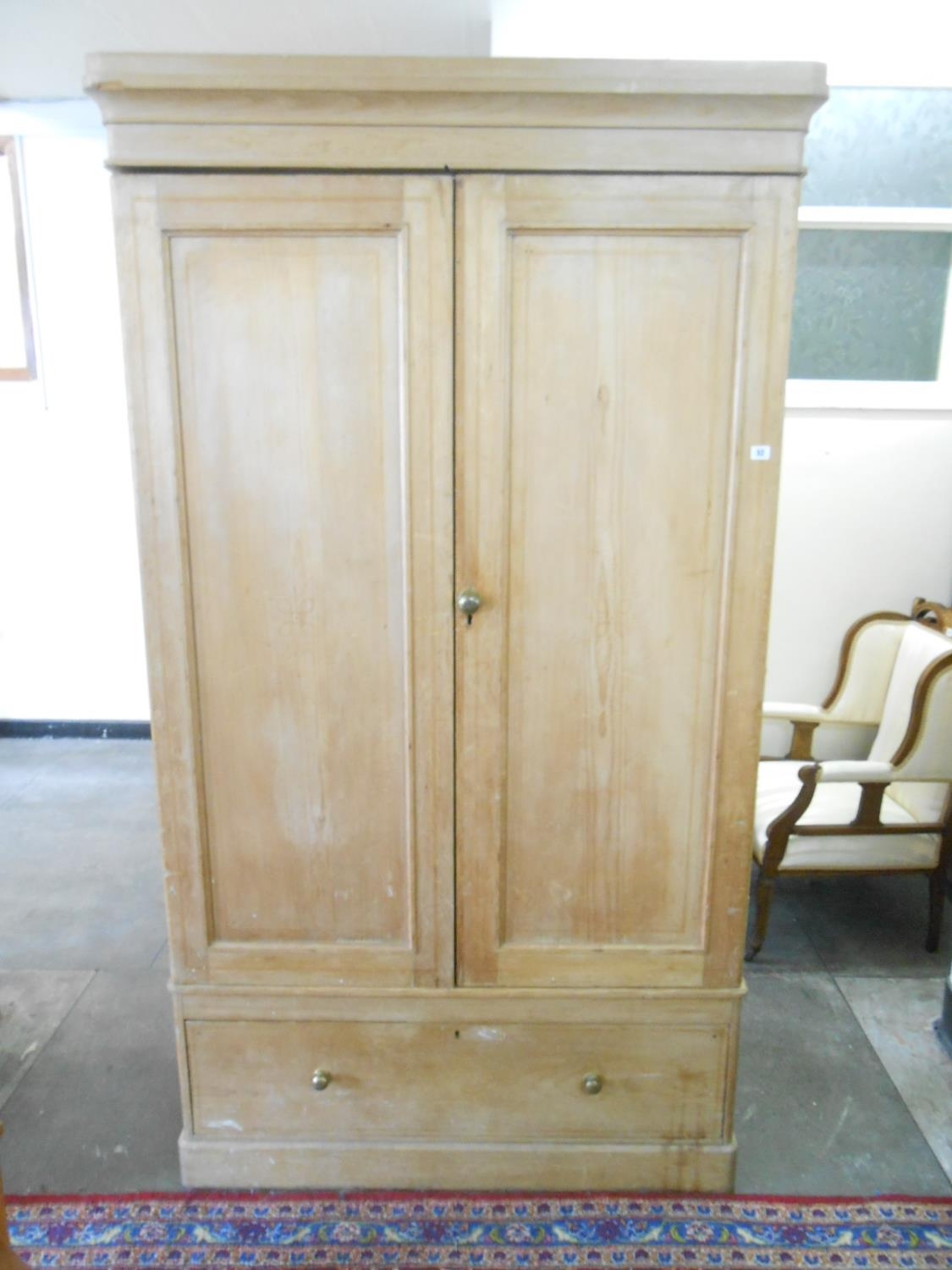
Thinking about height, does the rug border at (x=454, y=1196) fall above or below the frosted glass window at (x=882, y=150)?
below

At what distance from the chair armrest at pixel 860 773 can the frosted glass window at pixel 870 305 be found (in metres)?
1.38

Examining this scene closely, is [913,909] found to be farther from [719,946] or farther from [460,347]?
[460,347]

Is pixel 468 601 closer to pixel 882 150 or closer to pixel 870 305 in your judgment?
pixel 870 305

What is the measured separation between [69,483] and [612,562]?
336cm

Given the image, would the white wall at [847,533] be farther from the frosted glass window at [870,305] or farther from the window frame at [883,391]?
the frosted glass window at [870,305]

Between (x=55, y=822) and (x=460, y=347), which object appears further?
(x=55, y=822)

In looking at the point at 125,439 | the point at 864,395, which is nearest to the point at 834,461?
the point at 864,395

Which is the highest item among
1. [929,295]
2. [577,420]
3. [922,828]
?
[929,295]

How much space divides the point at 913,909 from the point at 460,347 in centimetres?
247

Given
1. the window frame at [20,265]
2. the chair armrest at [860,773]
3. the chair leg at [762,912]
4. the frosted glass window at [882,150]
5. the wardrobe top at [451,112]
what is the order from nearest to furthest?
1. the wardrobe top at [451,112]
2. the chair armrest at [860,773]
3. the chair leg at [762,912]
4. the frosted glass window at [882,150]
5. the window frame at [20,265]

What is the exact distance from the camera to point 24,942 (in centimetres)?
276

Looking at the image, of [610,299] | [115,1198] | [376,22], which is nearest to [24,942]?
[115,1198]

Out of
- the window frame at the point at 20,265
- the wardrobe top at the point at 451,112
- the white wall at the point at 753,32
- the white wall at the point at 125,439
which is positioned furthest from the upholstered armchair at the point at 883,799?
the window frame at the point at 20,265

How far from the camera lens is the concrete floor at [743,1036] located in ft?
6.35
